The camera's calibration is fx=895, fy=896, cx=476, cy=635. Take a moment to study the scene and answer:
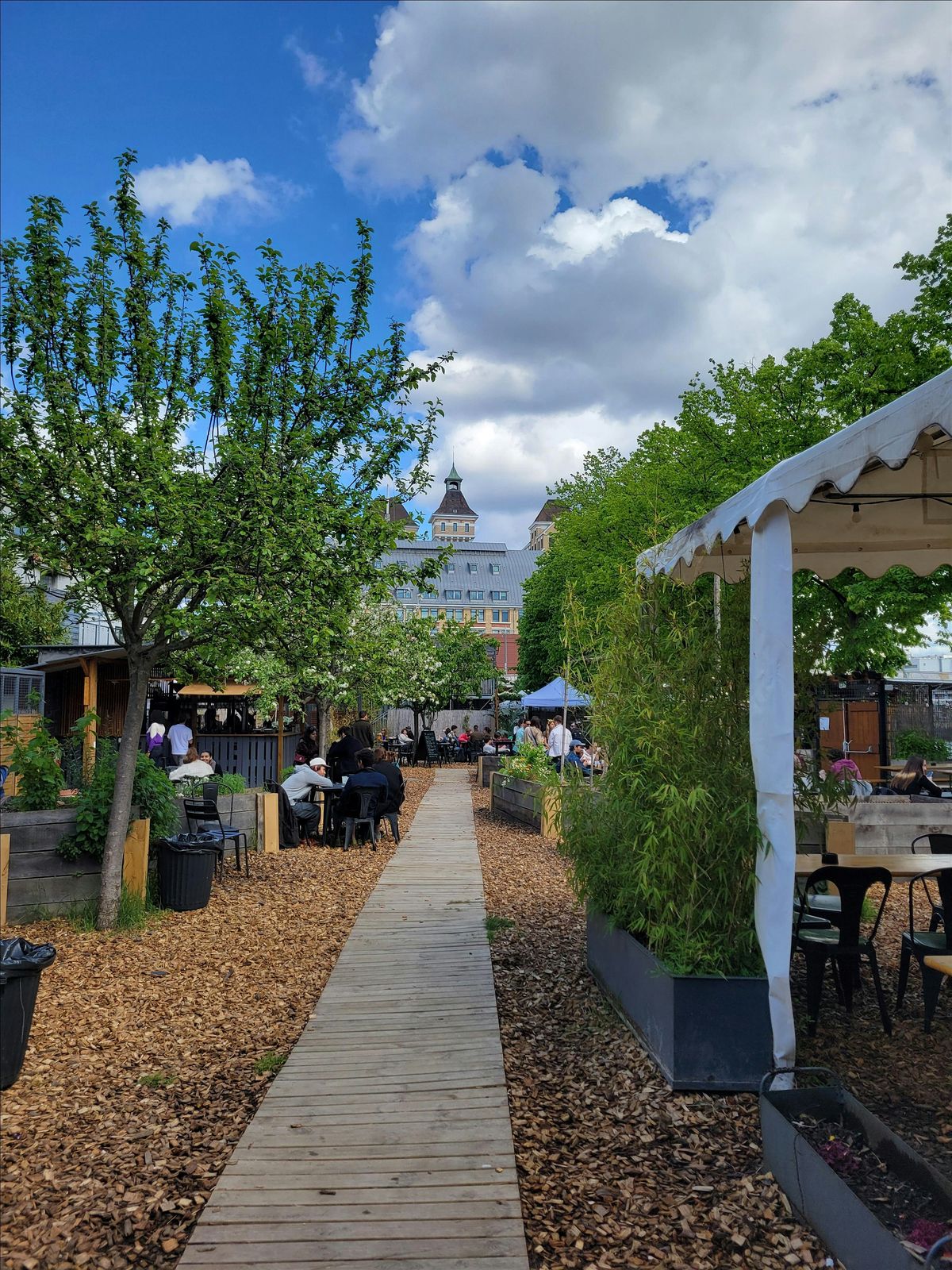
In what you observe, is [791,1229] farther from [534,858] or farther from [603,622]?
[534,858]

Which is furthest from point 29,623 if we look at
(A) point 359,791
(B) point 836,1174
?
(B) point 836,1174

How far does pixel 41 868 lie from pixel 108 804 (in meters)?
0.68

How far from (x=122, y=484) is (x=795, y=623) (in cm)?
453

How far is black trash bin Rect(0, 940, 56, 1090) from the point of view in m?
4.00

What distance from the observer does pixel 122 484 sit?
20.4ft

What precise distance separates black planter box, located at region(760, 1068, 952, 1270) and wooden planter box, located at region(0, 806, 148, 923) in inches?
224

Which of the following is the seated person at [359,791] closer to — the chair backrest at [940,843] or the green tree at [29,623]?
the chair backrest at [940,843]

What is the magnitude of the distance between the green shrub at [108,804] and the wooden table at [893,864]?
513 cm

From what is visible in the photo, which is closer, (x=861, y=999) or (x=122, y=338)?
(x=861, y=999)

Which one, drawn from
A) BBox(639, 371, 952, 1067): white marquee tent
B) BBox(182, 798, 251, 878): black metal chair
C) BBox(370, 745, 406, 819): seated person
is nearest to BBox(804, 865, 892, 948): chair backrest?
BBox(639, 371, 952, 1067): white marquee tent

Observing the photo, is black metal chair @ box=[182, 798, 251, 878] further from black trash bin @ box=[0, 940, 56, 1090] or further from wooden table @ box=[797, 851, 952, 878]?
wooden table @ box=[797, 851, 952, 878]

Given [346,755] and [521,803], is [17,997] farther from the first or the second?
[521,803]

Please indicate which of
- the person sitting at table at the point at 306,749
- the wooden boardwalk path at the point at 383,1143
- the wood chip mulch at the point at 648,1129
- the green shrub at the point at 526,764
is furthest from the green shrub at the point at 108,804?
the person sitting at table at the point at 306,749

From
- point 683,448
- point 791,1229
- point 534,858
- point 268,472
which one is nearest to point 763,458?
point 683,448
